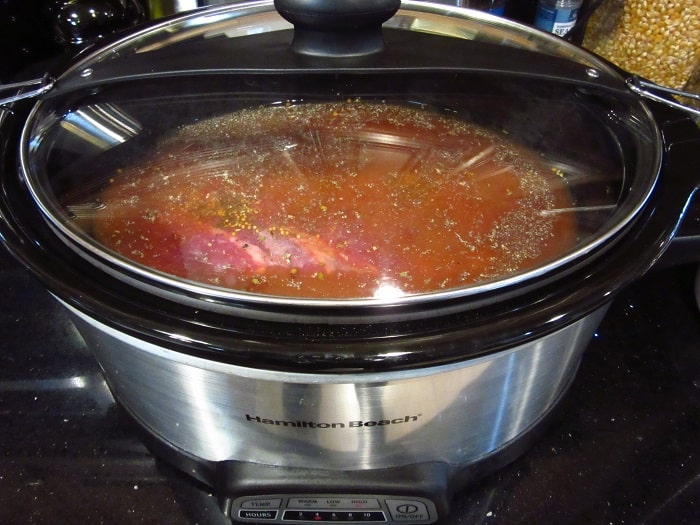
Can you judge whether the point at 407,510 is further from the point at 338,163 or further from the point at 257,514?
the point at 338,163

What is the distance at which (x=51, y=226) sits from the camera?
27.2 inches

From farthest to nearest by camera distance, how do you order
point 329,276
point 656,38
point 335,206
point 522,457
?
point 656,38 < point 522,457 < point 335,206 < point 329,276

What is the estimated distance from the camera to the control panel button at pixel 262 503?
2.73 feet

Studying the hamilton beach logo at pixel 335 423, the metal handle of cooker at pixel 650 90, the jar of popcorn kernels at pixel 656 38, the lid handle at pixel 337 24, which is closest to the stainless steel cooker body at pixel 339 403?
the hamilton beach logo at pixel 335 423

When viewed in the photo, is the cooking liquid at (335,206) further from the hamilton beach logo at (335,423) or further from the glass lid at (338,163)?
the hamilton beach logo at (335,423)

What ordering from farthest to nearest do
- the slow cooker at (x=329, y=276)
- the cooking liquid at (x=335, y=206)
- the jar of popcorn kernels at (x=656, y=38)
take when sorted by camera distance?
the jar of popcorn kernels at (x=656, y=38), the cooking liquid at (x=335, y=206), the slow cooker at (x=329, y=276)

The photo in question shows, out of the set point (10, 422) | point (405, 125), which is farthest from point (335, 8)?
point (10, 422)

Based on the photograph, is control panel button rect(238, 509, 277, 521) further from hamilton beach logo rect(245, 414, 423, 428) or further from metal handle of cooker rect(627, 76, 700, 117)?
metal handle of cooker rect(627, 76, 700, 117)

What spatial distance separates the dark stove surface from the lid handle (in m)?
0.67

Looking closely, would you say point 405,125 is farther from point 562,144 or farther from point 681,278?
point 681,278

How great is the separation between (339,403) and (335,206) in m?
0.26

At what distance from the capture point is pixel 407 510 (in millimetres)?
839

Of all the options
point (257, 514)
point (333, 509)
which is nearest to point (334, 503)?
point (333, 509)

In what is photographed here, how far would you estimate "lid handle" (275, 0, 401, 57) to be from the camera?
73 cm
